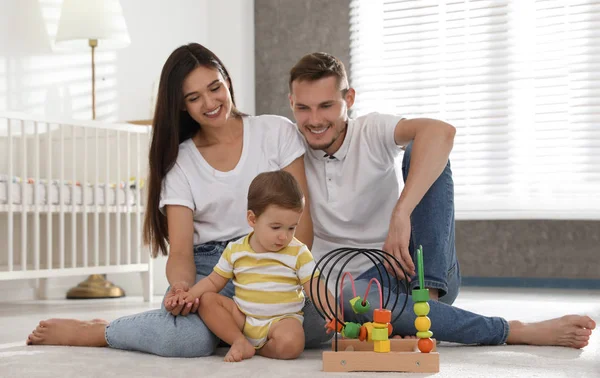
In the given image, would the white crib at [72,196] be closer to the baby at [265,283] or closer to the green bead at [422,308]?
the baby at [265,283]

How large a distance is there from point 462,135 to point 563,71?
1.78ft

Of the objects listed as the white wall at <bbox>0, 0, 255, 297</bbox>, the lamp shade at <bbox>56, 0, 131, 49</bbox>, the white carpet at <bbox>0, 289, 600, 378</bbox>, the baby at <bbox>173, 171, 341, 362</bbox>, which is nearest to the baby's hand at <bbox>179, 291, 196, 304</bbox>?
the baby at <bbox>173, 171, 341, 362</bbox>

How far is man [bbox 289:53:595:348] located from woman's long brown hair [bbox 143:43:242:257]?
0.71 ft

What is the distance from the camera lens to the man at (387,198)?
1.60 metres

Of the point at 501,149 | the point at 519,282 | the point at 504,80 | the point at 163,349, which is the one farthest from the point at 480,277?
the point at 163,349

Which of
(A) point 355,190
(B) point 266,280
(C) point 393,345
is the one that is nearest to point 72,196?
(A) point 355,190

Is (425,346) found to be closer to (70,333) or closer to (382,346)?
(382,346)

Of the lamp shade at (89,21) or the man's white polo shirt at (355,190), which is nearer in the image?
the man's white polo shirt at (355,190)

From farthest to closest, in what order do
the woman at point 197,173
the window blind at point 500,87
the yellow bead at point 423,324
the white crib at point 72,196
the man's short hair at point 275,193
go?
1. the window blind at point 500,87
2. the white crib at point 72,196
3. the woman at point 197,173
4. the man's short hair at point 275,193
5. the yellow bead at point 423,324

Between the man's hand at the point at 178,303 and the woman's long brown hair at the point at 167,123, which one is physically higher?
the woman's long brown hair at the point at 167,123

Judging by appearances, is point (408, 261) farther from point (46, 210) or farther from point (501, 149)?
point (501, 149)

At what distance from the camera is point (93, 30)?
3.48 meters

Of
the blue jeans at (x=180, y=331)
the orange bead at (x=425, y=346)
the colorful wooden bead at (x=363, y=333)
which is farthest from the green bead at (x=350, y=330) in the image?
the blue jeans at (x=180, y=331)

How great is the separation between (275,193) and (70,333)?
0.64 metres
